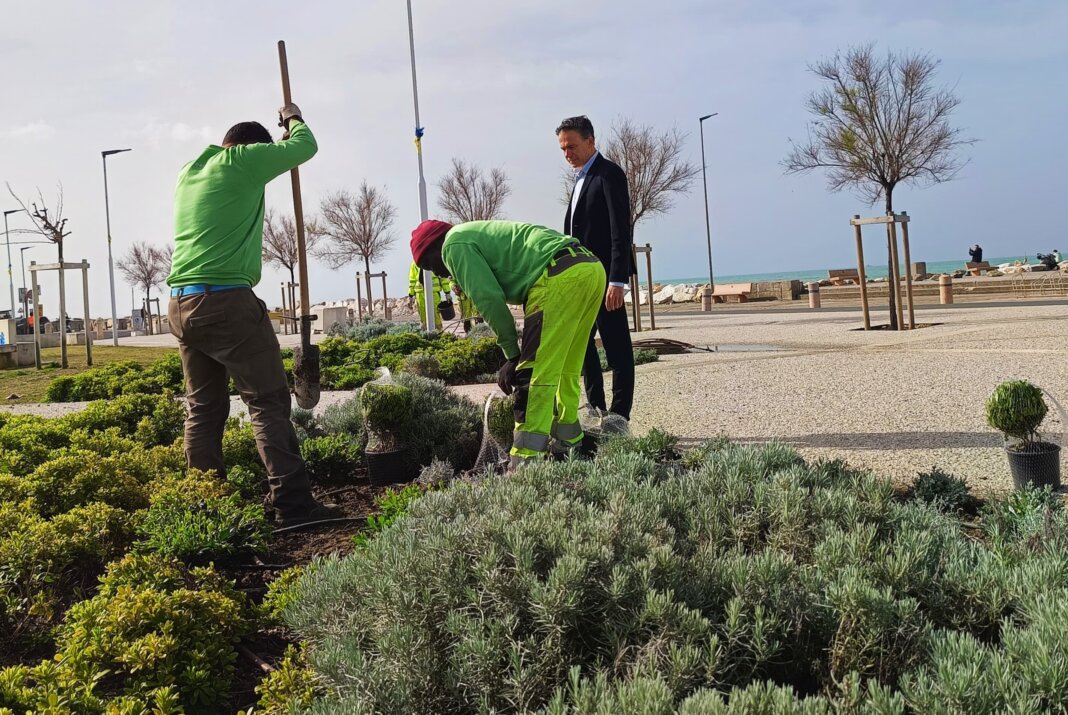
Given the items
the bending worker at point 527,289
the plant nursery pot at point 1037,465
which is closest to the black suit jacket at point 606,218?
the bending worker at point 527,289

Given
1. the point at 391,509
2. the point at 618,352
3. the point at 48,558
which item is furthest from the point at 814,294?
the point at 48,558

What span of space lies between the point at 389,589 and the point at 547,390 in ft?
6.40

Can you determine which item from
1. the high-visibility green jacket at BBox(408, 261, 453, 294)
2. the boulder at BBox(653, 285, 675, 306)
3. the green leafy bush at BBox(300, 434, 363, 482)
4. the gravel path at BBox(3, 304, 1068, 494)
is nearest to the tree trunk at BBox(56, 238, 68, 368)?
the gravel path at BBox(3, 304, 1068, 494)

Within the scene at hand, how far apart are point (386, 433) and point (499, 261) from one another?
5.24 ft

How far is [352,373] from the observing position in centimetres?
1109

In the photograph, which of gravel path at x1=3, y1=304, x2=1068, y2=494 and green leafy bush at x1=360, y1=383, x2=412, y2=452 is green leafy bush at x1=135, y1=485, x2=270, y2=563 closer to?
green leafy bush at x1=360, y1=383, x2=412, y2=452

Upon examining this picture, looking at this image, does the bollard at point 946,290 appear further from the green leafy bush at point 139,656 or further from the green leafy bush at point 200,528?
the green leafy bush at point 139,656

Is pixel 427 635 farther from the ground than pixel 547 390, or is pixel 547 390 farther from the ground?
pixel 547 390

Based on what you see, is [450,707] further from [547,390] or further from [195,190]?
[195,190]

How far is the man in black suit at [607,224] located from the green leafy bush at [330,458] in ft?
5.62

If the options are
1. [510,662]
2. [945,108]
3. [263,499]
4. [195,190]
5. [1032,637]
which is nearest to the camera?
[1032,637]

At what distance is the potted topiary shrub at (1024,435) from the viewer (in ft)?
13.9

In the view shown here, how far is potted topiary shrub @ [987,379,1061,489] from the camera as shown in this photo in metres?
4.25

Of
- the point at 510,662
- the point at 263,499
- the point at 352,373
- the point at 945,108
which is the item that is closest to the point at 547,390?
the point at 263,499
